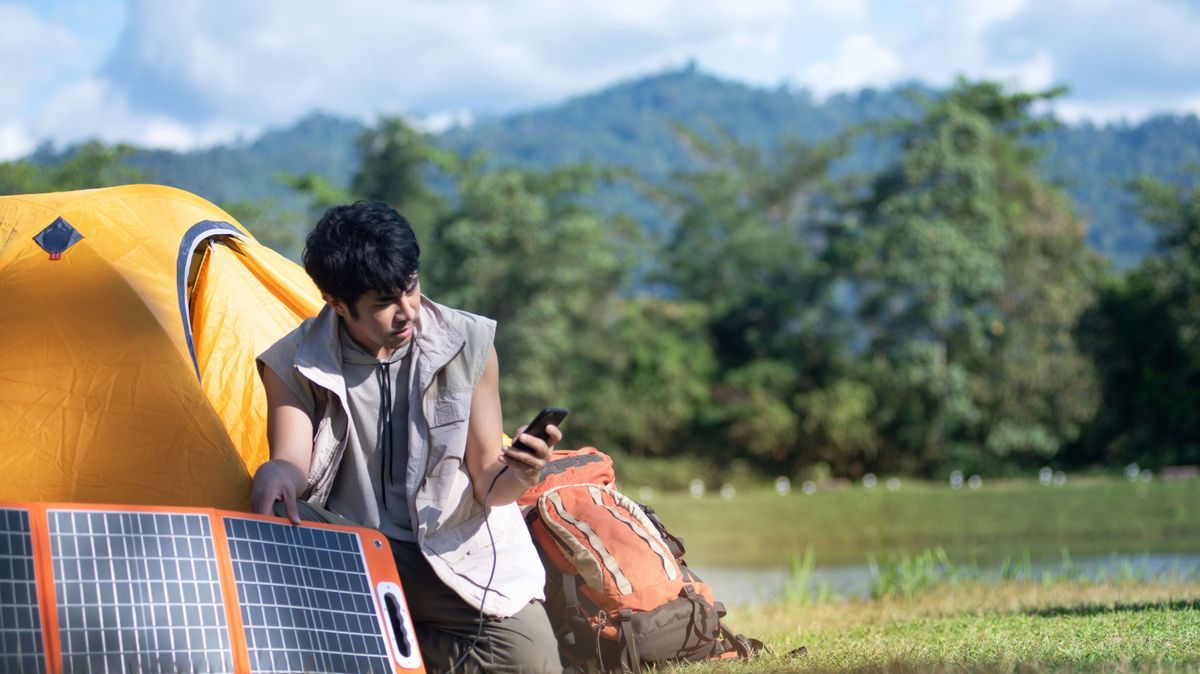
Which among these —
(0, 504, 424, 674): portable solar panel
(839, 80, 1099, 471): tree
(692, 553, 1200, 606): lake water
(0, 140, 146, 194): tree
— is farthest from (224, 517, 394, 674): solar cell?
(0, 140, 146, 194): tree

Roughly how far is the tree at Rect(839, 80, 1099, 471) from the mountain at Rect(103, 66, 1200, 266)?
55.1m

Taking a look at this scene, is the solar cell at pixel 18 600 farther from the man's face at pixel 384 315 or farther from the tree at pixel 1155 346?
the tree at pixel 1155 346

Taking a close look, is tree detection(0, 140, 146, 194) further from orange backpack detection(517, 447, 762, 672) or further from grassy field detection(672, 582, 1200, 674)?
orange backpack detection(517, 447, 762, 672)

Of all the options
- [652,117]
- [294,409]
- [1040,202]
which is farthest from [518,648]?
[652,117]

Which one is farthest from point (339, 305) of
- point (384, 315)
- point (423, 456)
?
point (423, 456)

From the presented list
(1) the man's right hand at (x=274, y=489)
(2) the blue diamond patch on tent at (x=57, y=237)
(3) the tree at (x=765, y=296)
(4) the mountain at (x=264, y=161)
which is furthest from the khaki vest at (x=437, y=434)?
(4) the mountain at (x=264, y=161)

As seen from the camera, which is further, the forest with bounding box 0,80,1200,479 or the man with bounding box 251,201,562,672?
the forest with bounding box 0,80,1200,479

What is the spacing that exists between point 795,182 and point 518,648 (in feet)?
119

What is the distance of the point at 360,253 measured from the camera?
123 inches

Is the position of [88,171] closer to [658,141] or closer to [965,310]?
[965,310]

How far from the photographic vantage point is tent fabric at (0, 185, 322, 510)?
3.55 meters

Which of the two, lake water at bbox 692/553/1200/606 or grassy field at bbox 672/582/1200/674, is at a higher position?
grassy field at bbox 672/582/1200/674

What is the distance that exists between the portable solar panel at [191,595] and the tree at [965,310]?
2227 cm

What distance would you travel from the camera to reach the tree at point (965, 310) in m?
24.5
